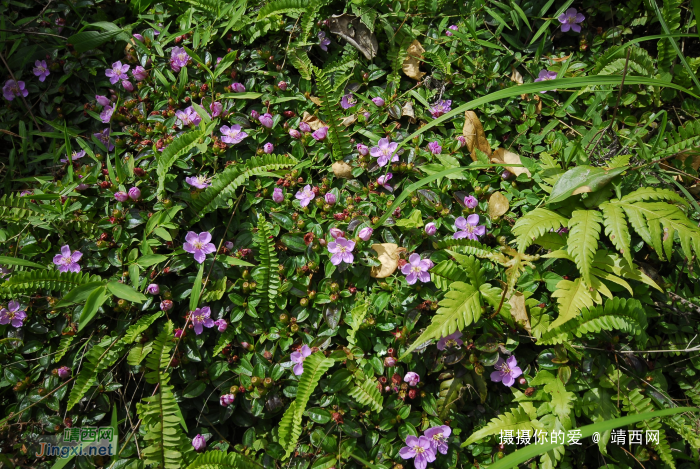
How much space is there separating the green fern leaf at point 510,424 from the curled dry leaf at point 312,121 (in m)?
2.50

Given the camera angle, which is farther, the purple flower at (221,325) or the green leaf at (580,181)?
the purple flower at (221,325)

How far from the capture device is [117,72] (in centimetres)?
402

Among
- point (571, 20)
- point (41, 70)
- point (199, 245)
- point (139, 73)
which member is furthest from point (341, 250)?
point (41, 70)

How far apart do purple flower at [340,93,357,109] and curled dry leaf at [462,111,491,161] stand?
95 cm

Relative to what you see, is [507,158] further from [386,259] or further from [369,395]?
[369,395]

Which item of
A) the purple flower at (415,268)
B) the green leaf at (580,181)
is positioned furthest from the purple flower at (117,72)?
the green leaf at (580,181)

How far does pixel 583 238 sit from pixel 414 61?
212 cm

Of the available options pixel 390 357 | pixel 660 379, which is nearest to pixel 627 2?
pixel 660 379

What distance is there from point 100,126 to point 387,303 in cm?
298

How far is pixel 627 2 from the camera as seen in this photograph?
3.87 m

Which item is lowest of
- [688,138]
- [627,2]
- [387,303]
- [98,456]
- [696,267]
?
[98,456]

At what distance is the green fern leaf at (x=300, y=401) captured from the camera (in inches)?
107

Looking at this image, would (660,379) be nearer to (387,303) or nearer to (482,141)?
(387,303)

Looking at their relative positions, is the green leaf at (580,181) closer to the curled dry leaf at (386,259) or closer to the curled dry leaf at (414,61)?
the curled dry leaf at (386,259)
